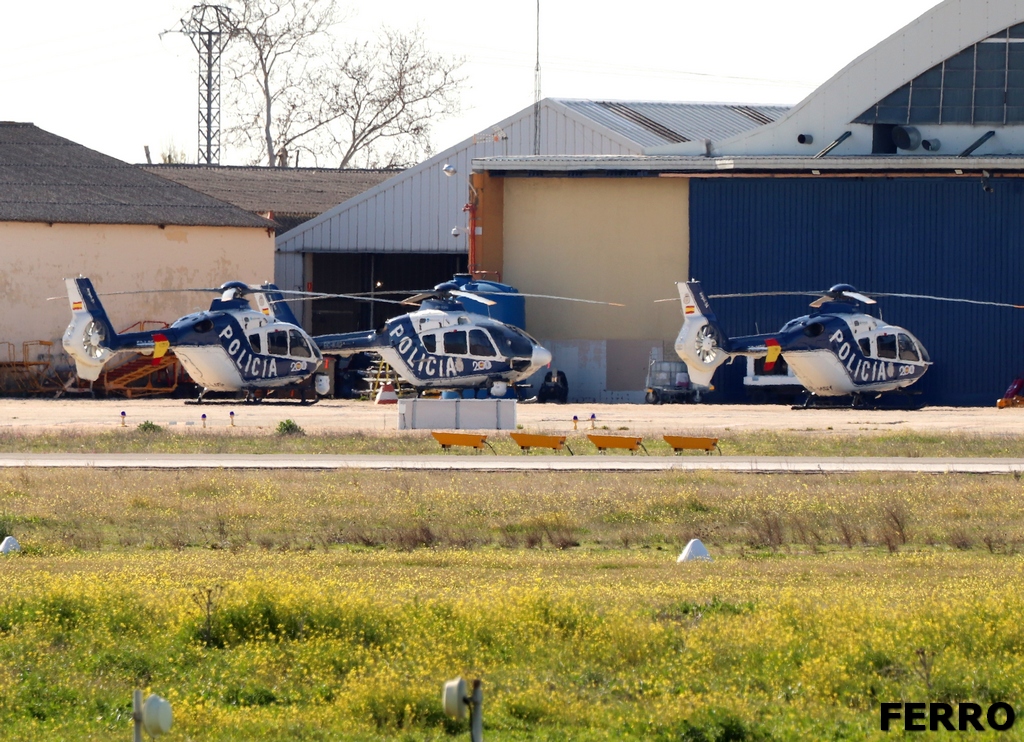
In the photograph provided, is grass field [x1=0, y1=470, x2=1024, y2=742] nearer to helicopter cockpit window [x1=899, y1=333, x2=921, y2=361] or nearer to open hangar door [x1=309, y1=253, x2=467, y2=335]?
helicopter cockpit window [x1=899, y1=333, x2=921, y2=361]

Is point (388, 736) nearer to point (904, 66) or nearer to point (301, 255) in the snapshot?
point (904, 66)

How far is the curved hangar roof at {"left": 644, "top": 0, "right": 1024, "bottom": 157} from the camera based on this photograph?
49438 mm

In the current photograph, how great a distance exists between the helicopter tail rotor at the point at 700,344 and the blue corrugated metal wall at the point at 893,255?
28.6 feet

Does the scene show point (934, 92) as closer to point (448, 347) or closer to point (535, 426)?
point (448, 347)

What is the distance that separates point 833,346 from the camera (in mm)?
44344

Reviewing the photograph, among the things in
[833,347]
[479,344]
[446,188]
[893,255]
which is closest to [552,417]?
[479,344]

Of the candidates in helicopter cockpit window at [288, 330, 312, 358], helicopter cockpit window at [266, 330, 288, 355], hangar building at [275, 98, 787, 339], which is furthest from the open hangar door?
helicopter cockpit window at [266, 330, 288, 355]

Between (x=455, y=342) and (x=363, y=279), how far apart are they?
2397 cm

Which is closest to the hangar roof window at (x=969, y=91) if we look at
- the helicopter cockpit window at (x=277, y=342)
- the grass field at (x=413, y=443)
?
the grass field at (x=413, y=443)

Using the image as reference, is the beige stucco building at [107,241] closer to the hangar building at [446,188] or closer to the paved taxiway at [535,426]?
the hangar building at [446,188]

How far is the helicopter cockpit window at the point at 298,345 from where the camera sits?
45541 millimetres

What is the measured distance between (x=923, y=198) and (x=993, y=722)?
138ft

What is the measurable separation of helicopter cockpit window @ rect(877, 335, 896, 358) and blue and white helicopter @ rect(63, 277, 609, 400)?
9699 millimetres

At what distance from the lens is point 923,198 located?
49938 millimetres
